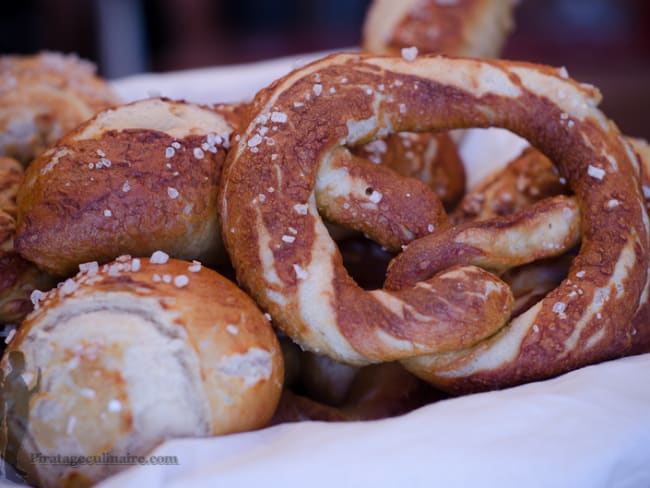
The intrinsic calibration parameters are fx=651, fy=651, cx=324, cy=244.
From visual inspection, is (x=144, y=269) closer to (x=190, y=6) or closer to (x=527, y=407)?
(x=527, y=407)

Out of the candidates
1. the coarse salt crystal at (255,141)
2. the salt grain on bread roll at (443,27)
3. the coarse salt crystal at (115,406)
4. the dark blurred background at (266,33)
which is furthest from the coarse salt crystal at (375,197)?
the dark blurred background at (266,33)

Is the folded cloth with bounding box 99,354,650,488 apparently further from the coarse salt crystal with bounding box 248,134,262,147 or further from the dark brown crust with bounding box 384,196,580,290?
the coarse salt crystal with bounding box 248,134,262,147

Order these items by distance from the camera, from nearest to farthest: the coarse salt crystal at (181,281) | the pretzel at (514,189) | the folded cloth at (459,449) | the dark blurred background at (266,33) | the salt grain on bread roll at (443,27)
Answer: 1. the folded cloth at (459,449)
2. the coarse salt crystal at (181,281)
3. the pretzel at (514,189)
4. the salt grain on bread roll at (443,27)
5. the dark blurred background at (266,33)

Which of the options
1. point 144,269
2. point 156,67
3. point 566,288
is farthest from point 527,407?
point 156,67

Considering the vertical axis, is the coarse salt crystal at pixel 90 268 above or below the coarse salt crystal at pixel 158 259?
below

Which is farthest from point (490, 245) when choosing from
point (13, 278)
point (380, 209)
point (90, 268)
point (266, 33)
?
point (266, 33)

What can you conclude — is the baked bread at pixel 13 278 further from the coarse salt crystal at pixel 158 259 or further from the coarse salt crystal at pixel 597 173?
the coarse salt crystal at pixel 597 173
